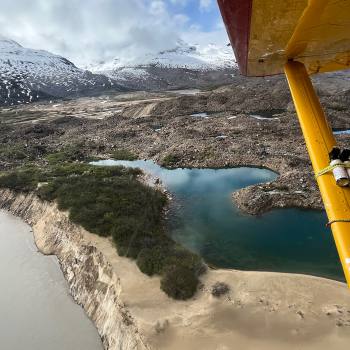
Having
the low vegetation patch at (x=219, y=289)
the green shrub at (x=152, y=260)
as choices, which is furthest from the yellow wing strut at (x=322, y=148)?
the green shrub at (x=152, y=260)

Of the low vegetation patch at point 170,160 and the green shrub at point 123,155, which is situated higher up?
the green shrub at point 123,155

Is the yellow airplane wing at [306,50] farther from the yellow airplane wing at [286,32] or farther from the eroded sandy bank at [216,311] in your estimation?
the eroded sandy bank at [216,311]

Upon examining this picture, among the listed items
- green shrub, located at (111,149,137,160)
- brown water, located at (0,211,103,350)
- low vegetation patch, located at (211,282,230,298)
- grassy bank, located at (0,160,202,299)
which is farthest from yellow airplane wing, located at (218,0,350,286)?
green shrub, located at (111,149,137,160)

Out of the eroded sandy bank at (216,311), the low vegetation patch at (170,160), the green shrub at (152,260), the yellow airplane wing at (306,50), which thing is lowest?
the eroded sandy bank at (216,311)

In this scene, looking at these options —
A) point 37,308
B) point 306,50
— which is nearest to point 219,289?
point 37,308

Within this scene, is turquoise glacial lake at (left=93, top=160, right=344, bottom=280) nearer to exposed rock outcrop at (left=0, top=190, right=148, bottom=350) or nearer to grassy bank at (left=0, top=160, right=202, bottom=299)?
grassy bank at (left=0, top=160, right=202, bottom=299)

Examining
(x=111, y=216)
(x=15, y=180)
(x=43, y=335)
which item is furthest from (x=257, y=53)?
(x=15, y=180)

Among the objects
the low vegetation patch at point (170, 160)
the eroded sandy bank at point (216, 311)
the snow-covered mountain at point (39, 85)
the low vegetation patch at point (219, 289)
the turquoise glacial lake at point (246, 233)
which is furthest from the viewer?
the snow-covered mountain at point (39, 85)

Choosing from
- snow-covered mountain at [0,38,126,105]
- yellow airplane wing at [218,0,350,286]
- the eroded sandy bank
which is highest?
snow-covered mountain at [0,38,126,105]
